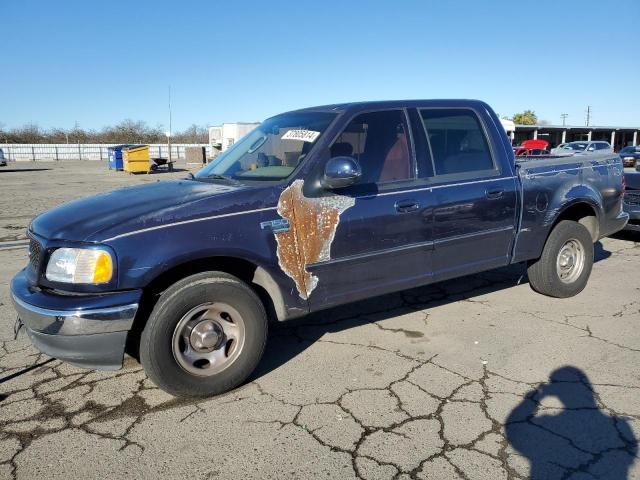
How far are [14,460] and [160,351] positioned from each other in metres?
0.90

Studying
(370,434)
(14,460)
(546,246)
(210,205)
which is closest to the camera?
(14,460)

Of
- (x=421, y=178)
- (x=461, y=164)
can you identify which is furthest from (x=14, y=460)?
(x=461, y=164)

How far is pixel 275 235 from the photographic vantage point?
3365 millimetres

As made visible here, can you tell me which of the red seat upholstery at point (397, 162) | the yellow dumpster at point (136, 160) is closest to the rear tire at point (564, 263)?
the red seat upholstery at point (397, 162)

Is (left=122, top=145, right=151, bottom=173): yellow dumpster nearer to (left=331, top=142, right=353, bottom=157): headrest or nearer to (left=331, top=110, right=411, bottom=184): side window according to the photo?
(left=331, top=110, right=411, bottom=184): side window

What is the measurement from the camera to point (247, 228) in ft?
10.7

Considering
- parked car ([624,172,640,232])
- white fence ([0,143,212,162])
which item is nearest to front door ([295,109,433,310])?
parked car ([624,172,640,232])

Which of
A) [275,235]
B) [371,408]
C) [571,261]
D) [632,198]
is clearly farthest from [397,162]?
[632,198]

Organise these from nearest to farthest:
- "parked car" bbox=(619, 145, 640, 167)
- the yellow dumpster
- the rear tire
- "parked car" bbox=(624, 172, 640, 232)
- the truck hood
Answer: the truck hood, the rear tire, "parked car" bbox=(624, 172, 640, 232), "parked car" bbox=(619, 145, 640, 167), the yellow dumpster

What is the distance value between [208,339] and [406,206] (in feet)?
5.79

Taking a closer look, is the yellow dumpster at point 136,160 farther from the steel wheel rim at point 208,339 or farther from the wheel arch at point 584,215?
the steel wheel rim at point 208,339

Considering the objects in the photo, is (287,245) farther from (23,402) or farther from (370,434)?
(23,402)

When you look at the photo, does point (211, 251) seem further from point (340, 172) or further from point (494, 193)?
point (494, 193)

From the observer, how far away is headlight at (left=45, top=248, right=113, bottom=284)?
2.88 m
